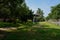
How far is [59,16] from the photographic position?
250 feet

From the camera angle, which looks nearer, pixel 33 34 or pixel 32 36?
pixel 32 36

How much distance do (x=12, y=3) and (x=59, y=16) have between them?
58.8 m

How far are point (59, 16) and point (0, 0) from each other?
197 ft

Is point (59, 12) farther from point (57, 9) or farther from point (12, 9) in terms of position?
point (12, 9)

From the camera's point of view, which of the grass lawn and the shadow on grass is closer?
the shadow on grass

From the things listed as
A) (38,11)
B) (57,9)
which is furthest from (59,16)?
(38,11)

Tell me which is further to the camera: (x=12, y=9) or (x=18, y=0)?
(x=12, y=9)

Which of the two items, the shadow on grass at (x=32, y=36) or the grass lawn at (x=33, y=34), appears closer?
the shadow on grass at (x=32, y=36)

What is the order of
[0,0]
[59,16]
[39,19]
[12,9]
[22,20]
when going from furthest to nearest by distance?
1. [39,19]
2. [59,16]
3. [22,20]
4. [12,9]
5. [0,0]

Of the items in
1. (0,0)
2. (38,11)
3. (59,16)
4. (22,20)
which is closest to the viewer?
(0,0)

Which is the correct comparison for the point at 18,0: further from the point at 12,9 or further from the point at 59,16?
the point at 59,16

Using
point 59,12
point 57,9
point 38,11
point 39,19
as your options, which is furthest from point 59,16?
point 38,11

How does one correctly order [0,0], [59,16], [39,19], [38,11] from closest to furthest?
[0,0] → [59,16] → [39,19] → [38,11]

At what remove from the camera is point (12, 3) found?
1945 centimetres
